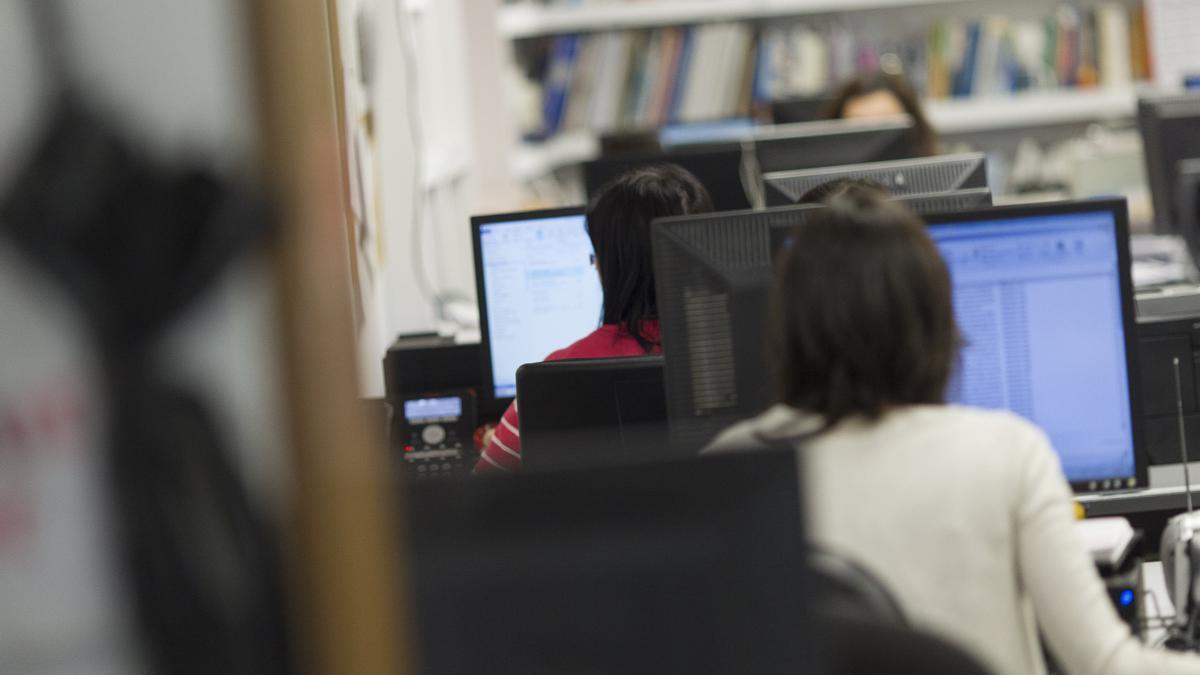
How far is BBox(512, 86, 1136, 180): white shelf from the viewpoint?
5418mm

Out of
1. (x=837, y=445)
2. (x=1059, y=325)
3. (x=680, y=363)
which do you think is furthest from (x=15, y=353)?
(x=1059, y=325)

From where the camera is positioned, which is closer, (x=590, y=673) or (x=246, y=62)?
(x=246, y=62)

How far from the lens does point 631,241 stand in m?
2.26

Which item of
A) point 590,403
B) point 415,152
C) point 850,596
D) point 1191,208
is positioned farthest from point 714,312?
point 415,152

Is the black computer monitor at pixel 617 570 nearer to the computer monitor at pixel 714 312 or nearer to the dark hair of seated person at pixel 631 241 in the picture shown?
the computer monitor at pixel 714 312

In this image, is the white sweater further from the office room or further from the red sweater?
the red sweater

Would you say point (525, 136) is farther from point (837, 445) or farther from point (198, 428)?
point (198, 428)

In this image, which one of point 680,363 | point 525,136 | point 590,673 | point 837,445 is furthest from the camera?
point 525,136

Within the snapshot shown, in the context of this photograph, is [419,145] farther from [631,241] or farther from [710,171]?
[631,241]

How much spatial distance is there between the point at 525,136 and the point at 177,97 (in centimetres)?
529

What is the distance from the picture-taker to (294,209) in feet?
1.52

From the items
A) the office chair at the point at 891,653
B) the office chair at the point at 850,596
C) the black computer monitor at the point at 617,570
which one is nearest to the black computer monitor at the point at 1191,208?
the office chair at the point at 850,596

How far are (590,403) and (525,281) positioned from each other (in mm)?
817

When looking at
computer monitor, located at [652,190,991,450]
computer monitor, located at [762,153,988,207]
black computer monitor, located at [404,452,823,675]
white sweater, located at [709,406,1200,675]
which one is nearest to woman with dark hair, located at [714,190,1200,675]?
white sweater, located at [709,406,1200,675]
